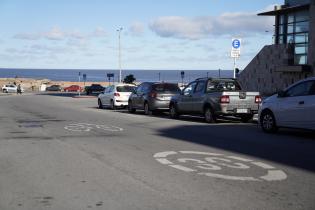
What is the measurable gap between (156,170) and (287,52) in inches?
951

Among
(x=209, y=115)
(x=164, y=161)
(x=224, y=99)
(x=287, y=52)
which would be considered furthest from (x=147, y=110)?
(x=164, y=161)

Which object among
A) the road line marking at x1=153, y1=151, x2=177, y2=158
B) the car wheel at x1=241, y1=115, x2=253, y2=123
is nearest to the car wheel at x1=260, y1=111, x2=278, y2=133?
the car wheel at x1=241, y1=115, x2=253, y2=123

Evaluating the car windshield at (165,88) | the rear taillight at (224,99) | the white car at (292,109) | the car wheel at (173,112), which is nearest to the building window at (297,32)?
the car windshield at (165,88)

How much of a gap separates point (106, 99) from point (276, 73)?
403 inches

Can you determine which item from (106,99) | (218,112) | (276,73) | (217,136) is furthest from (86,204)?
(276,73)

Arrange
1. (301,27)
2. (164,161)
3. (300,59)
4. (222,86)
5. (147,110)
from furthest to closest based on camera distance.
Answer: (300,59)
(301,27)
(147,110)
(222,86)
(164,161)

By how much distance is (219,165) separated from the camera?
9812 millimetres

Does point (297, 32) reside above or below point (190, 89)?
above

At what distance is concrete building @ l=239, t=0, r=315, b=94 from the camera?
30.0 meters

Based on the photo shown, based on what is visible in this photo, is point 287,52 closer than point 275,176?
No

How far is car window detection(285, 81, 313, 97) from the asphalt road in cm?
113

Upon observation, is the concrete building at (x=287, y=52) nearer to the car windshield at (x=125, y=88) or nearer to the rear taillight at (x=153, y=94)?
the car windshield at (x=125, y=88)

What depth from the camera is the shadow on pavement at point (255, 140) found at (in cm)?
1080

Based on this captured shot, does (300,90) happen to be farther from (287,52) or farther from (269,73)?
(269,73)
